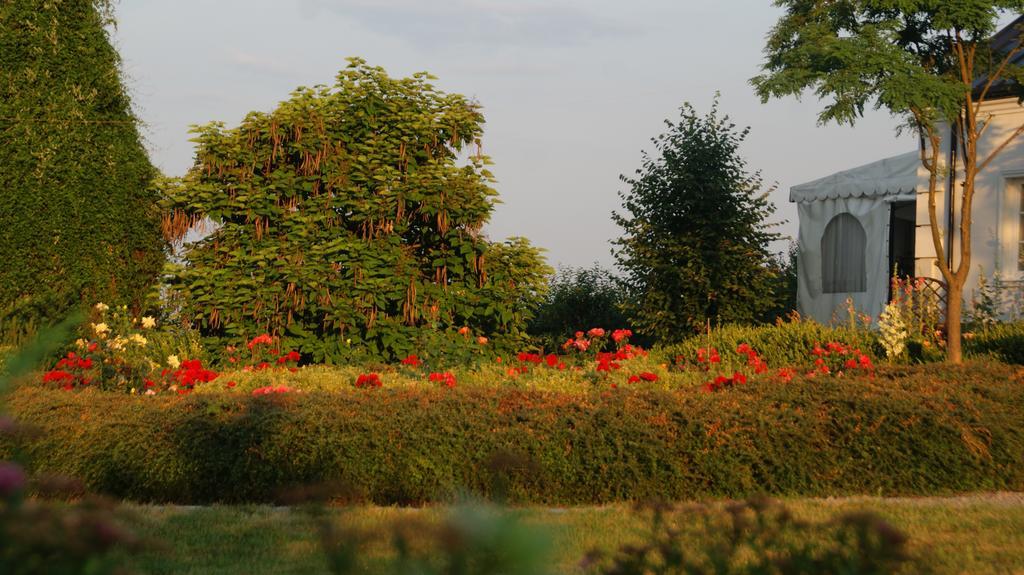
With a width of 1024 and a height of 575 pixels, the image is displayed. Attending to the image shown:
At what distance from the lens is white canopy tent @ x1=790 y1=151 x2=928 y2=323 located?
50.1ft

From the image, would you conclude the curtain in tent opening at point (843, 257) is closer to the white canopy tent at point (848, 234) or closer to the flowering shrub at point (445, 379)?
the white canopy tent at point (848, 234)

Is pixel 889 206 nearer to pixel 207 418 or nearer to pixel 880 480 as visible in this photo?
pixel 880 480

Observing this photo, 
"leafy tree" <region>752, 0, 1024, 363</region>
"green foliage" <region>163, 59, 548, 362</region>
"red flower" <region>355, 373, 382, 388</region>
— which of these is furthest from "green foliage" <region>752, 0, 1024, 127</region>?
"red flower" <region>355, 373, 382, 388</region>

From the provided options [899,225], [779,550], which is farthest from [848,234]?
[779,550]

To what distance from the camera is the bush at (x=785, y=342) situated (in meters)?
10.7

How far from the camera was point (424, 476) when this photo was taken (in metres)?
5.93

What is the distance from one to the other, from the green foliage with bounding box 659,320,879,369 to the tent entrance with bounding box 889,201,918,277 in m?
4.74

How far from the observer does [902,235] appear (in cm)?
1652

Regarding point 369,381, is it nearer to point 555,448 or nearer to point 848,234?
point 555,448

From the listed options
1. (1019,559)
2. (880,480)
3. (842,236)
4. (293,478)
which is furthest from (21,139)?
(842,236)

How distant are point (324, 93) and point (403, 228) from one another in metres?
2.25

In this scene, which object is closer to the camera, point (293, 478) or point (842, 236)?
point (293, 478)

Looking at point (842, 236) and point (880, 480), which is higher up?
point (842, 236)

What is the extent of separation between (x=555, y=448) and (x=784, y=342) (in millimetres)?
5922
